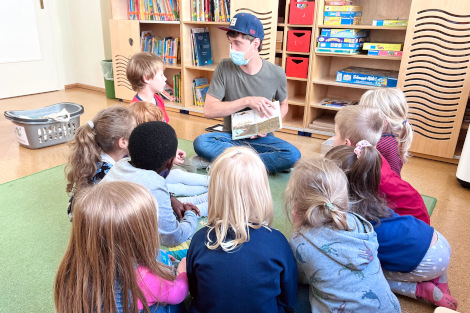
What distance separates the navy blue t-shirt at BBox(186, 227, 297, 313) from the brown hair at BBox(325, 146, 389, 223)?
0.39m

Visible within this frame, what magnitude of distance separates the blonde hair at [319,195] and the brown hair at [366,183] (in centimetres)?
17

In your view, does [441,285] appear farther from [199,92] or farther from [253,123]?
[199,92]

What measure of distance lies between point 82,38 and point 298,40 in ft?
10.2

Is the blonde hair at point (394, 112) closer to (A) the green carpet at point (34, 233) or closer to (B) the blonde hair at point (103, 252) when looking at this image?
(A) the green carpet at point (34, 233)

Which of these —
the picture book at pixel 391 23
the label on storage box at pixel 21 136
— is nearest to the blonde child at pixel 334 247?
the picture book at pixel 391 23

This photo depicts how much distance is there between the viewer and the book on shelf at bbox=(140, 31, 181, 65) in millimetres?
3887

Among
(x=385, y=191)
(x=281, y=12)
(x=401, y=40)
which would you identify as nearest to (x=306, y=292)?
(x=385, y=191)

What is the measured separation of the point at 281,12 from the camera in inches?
133

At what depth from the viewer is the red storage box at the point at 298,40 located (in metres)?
3.06

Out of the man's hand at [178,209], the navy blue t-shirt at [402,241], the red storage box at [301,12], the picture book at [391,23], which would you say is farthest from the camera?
the red storage box at [301,12]

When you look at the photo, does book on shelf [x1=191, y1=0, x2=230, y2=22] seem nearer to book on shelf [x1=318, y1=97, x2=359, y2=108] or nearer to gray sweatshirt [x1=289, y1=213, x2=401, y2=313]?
book on shelf [x1=318, y1=97, x2=359, y2=108]

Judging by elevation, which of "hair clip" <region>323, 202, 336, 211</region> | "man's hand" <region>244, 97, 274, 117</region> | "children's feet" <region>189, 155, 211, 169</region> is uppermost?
"man's hand" <region>244, 97, 274, 117</region>

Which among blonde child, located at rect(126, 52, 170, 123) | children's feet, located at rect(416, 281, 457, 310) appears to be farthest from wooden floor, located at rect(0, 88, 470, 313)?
blonde child, located at rect(126, 52, 170, 123)

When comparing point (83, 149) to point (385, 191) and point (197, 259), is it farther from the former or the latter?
point (385, 191)
